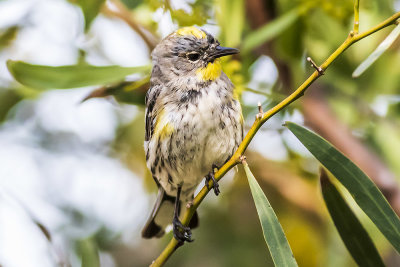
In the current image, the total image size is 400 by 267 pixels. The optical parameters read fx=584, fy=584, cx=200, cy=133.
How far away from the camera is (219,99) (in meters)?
2.47

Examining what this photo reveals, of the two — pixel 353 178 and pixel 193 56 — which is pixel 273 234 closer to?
pixel 353 178

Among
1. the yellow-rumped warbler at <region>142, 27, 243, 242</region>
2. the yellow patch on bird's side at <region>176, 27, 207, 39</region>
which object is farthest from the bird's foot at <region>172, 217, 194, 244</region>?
the yellow patch on bird's side at <region>176, 27, 207, 39</region>

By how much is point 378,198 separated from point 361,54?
1.58 meters

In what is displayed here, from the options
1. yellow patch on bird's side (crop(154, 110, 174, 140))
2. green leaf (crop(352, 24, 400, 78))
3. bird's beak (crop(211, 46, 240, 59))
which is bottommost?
yellow patch on bird's side (crop(154, 110, 174, 140))

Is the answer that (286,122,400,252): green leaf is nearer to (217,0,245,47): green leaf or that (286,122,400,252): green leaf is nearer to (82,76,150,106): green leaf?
(217,0,245,47): green leaf

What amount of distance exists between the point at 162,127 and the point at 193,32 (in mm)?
499

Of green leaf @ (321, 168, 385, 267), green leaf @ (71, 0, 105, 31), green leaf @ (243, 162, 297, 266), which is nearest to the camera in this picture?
green leaf @ (243, 162, 297, 266)

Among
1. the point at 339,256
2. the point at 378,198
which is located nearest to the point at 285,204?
the point at 339,256

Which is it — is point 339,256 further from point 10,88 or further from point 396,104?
point 10,88

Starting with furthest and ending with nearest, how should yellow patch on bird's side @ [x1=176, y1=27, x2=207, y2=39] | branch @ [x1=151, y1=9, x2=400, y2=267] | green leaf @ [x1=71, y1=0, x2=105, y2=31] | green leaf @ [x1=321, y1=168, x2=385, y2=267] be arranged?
1. yellow patch on bird's side @ [x1=176, y1=27, x2=207, y2=39]
2. green leaf @ [x1=71, y1=0, x2=105, y2=31]
3. green leaf @ [x1=321, y1=168, x2=385, y2=267]
4. branch @ [x1=151, y1=9, x2=400, y2=267]

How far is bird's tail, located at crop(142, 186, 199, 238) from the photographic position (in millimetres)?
2984

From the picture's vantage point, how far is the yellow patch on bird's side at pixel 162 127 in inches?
98.1

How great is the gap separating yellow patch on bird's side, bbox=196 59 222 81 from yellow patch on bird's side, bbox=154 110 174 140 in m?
0.25

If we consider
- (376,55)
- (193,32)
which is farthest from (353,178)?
(193,32)
